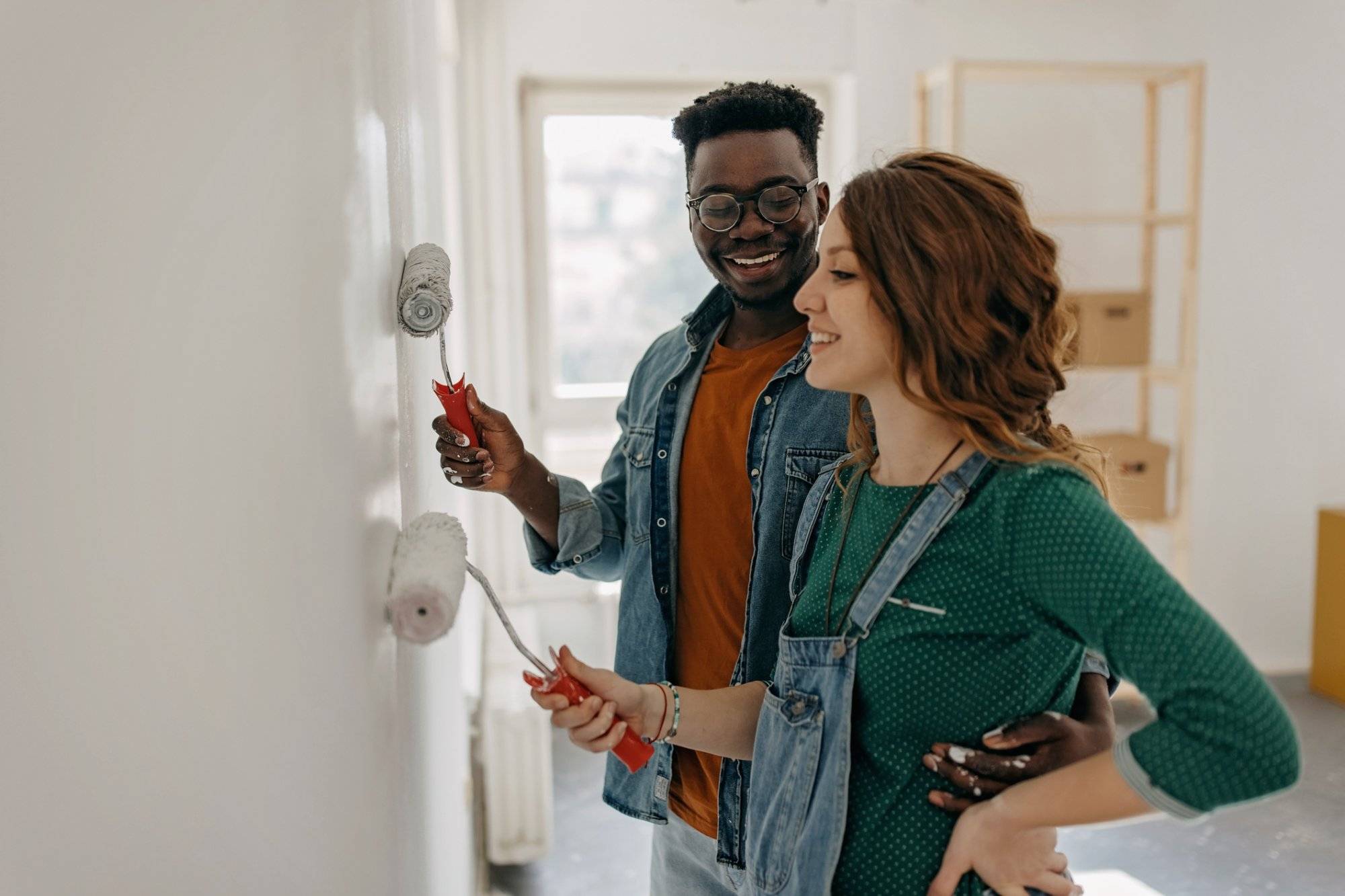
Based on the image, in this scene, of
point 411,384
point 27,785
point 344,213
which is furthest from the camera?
point 411,384

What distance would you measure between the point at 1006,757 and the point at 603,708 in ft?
1.16

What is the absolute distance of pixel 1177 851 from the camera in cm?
287

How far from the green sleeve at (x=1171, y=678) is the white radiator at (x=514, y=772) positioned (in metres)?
2.05

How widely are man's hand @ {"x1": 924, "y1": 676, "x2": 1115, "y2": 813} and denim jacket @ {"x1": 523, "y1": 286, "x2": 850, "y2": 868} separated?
33cm

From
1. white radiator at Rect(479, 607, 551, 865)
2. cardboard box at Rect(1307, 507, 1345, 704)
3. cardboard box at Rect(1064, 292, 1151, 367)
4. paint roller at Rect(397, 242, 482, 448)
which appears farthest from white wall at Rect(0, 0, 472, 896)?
cardboard box at Rect(1307, 507, 1345, 704)

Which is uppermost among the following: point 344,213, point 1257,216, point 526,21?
point 526,21

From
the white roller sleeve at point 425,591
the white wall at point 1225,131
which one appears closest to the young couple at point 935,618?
the white roller sleeve at point 425,591

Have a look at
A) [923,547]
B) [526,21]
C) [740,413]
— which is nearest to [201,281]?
[923,547]

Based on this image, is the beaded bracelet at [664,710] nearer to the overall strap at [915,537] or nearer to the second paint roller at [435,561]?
the second paint roller at [435,561]

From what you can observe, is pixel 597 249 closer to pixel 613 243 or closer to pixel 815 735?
pixel 613 243

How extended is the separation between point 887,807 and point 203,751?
687 mm

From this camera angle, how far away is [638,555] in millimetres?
1384

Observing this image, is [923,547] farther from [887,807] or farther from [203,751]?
[203,751]

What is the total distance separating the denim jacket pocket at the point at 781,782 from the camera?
100cm
